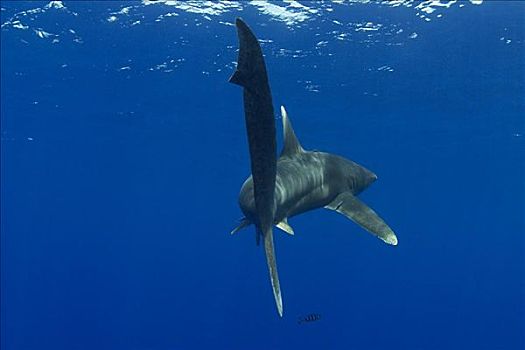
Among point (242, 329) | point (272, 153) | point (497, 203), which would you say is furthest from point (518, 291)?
point (272, 153)

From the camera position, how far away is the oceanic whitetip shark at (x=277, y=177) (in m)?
4.03

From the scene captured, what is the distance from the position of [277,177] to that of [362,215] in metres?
1.47

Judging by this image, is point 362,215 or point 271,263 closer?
point 271,263

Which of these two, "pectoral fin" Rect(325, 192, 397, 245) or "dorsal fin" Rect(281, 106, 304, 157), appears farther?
"dorsal fin" Rect(281, 106, 304, 157)

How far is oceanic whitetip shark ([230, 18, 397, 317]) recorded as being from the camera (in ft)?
13.2

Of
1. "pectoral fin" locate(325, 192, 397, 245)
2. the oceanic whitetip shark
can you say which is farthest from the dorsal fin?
"pectoral fin" locate(325, 192, 397, 245)

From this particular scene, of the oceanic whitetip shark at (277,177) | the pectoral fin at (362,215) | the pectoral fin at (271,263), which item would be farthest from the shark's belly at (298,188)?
the pectoral fin at (271,263)

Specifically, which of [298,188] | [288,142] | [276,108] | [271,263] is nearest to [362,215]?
[298,188]

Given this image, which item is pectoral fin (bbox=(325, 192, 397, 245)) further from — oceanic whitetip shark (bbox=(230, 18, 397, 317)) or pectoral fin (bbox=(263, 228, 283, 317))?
pectoral fin (bbox=(263, 228, 283, 317))

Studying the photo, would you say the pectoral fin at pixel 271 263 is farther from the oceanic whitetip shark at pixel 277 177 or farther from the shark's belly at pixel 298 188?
the shark's belly at pixel 298 188

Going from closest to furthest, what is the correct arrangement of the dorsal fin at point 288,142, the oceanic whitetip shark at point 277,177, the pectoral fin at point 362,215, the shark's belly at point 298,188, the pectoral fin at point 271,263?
1. the oceanic whitetip shark at point 277,177
2. the pectoral fin at point 271,263
3. the shark's belly at point 298,188
4. the pectoral fin at point 362,215
5. the dorsal fin at point 288,142

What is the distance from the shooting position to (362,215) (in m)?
7.25

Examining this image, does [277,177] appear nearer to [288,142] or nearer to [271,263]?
[288,142]

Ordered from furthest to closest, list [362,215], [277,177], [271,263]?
1. [362,215]
2. [277,177]
3. [271,263]
